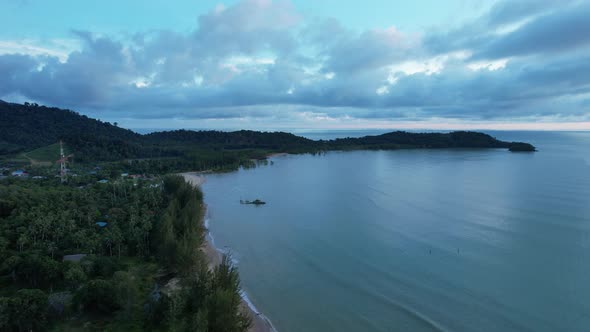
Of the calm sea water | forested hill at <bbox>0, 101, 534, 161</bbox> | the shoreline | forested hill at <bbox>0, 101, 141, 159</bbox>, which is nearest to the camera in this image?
the shoreline

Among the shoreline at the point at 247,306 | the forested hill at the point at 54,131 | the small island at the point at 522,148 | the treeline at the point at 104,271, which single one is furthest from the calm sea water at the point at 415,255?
the small island at the point at 522,148

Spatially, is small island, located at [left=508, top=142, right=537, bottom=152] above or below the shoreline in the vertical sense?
above

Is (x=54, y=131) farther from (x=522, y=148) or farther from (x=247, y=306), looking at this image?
(x=522, y=148)

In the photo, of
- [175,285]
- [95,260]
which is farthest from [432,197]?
[95,260]

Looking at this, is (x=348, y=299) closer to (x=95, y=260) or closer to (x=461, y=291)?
(x=461, y=291)

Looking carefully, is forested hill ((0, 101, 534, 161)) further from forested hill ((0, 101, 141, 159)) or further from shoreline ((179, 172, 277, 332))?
shoreline ((179, 172, 277, 332))

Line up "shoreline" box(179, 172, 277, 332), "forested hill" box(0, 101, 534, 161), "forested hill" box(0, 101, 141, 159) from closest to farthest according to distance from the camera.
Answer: "shoreline" box(179, 172, 277, 332) < "forested hill" box(0, 101, 141, 159) < "forested hill" box(0, 101, 534, 161)

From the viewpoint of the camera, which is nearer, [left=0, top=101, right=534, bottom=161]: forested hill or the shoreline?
the shoreline

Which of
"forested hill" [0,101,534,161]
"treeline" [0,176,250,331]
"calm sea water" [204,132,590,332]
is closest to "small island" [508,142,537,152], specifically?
"forested hill" [0,101,534,161]
